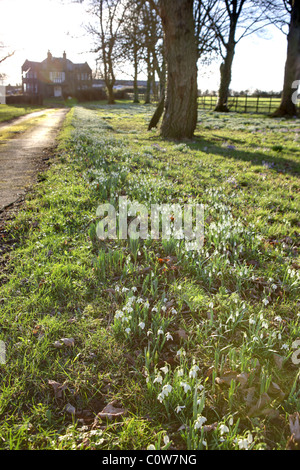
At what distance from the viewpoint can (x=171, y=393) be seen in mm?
2137

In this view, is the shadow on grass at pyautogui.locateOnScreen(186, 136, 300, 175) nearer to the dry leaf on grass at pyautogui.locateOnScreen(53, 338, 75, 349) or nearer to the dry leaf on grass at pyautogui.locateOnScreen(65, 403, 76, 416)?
the dry leaf on grass at pyautogui.locateOnScreen(53, 338, 75, 349)

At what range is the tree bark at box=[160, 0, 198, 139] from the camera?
10.9m

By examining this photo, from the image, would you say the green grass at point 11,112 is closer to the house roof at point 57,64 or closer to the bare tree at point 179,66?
the bare tree at point 179,66

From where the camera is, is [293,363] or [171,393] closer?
[171,393]

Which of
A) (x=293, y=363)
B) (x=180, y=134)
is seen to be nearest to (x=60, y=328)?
(x=293, y=363)

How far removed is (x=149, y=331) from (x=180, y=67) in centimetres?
1150

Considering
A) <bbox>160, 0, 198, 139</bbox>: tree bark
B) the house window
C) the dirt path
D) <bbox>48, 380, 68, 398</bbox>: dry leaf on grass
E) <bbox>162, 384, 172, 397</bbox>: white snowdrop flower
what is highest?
the house window

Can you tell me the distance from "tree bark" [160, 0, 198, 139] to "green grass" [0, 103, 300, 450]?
7928mm

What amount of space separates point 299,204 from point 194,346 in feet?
14.4

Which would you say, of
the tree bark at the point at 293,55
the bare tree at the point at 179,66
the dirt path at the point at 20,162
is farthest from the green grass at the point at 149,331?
the tree bark at the point at 293,55

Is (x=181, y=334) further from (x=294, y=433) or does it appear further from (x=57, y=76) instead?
(x=57, y=76)

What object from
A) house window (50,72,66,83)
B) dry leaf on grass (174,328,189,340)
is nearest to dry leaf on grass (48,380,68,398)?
dry leaf on grass (174,328,189,340)

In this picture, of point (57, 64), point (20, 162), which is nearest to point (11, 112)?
point (20, 162)
